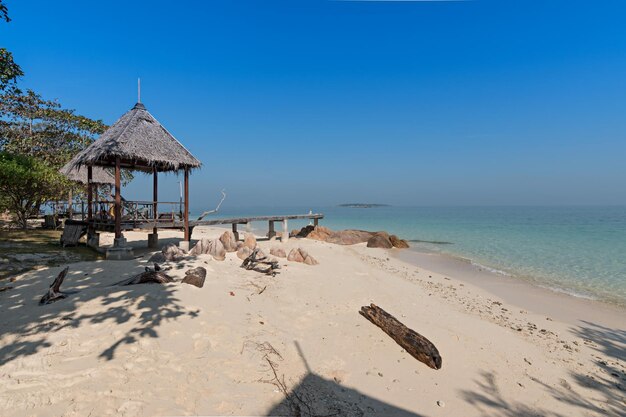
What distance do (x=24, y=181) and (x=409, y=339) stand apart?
55.7 feet

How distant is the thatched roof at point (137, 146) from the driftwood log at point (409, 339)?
30.7 feet

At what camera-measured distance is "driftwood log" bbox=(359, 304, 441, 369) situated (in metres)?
4.67

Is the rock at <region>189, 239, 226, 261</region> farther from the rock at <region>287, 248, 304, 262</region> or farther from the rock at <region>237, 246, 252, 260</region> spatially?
the rock at <region>287, 248, 304, 262</region>

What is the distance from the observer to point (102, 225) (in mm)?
11828

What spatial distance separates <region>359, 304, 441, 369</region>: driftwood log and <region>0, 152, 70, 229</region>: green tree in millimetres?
15064

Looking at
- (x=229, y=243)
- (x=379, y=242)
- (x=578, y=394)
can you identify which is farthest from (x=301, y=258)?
(x=379, y=242)

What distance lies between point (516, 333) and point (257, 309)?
18.4 ft

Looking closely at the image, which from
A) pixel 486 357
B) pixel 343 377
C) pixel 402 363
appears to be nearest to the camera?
pixel 343 377

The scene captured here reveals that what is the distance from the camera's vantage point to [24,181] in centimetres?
1341

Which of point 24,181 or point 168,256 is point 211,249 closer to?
point 168,256

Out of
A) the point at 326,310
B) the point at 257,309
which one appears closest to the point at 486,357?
the point at 326,310

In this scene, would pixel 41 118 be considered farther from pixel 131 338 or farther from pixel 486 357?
pixel 486 357

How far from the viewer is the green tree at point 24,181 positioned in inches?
488

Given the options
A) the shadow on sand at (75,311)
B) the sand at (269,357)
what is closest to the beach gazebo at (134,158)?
the shadow on sand at (75,311)
